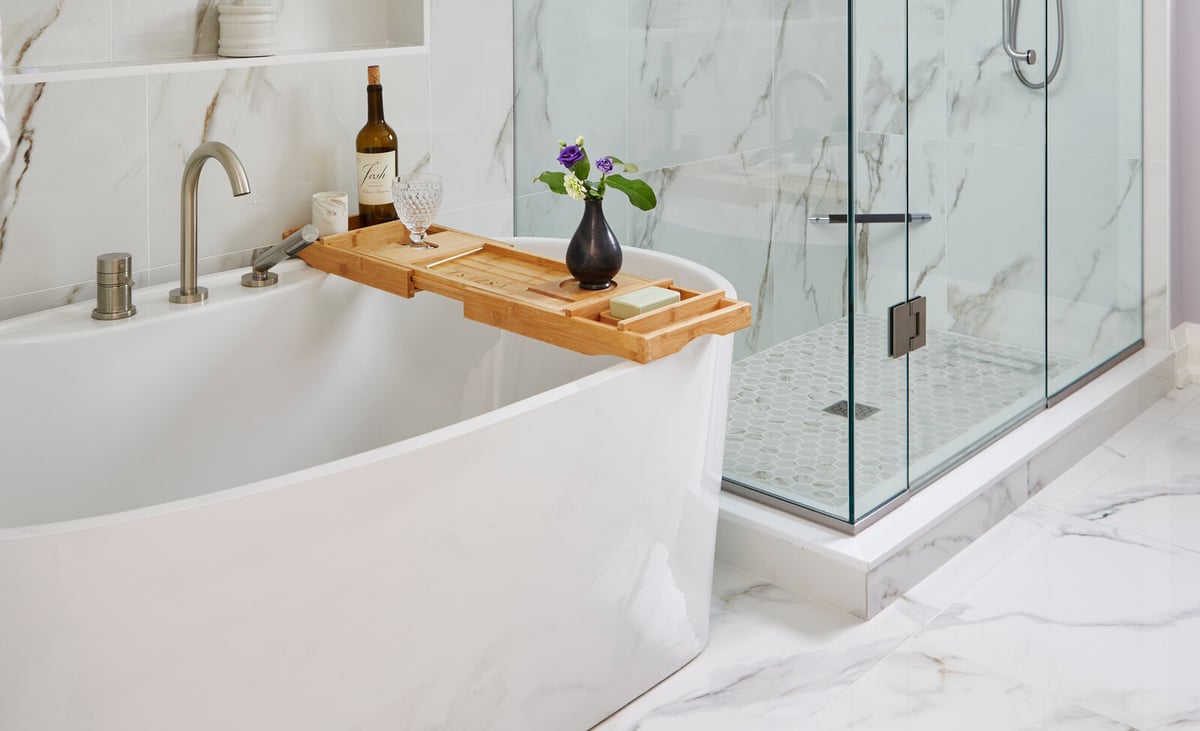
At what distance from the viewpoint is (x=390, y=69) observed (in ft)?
8.34

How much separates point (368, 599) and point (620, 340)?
23.8 inches

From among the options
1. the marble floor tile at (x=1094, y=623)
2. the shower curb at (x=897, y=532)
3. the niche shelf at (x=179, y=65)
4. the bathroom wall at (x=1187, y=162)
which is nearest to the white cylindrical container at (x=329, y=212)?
the niche shelf at (x=179, y=65)

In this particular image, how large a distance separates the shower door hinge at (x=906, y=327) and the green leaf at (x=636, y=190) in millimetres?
564

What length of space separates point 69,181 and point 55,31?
0.26 metres

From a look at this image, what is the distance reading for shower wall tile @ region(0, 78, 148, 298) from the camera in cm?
203

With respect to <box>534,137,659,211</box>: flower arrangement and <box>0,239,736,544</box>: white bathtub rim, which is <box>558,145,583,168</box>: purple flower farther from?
<box>0,239,736,544</box>: white bathtub rim

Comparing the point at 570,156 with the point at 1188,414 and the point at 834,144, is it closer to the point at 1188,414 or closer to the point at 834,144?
the point at 834,144

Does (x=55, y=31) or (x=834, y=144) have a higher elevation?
(x=55, y=31)

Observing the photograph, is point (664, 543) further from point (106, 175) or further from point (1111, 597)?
point (106, 175)

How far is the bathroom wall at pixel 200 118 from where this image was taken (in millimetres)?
2039

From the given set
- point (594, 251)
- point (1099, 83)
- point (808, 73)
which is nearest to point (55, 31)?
point (594, 251)

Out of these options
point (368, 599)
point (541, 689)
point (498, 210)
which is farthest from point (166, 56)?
point (541, 689)

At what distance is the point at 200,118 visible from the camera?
226 centimetres

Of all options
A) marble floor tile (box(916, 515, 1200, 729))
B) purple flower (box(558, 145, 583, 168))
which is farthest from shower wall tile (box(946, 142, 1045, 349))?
purple flower (box(558, 145, 583, 168))
